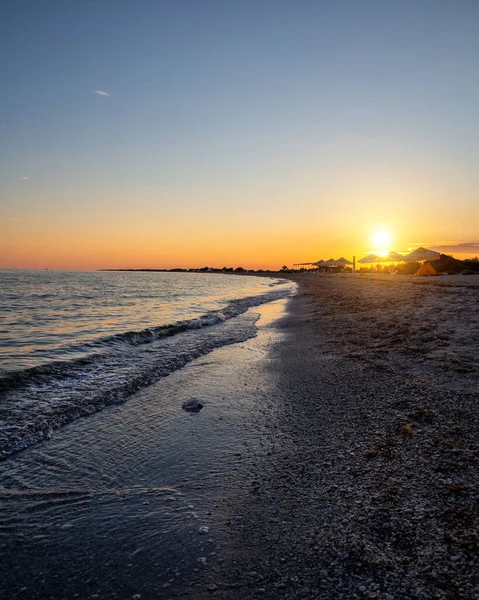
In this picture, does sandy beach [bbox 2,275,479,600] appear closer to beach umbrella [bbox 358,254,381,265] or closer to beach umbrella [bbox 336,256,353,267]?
beach umbrella [bbox 358,254,381,265]

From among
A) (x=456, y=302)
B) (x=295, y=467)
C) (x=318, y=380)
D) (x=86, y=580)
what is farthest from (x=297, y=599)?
(x=456, y=302)

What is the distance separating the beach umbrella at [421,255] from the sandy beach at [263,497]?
5678 cm

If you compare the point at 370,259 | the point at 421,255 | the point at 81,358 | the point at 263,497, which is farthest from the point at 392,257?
the point at 263,497

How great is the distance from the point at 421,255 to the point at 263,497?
62499 millimetres

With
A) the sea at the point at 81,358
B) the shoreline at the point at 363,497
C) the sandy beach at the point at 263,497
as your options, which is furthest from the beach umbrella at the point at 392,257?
the sandy beach at the point at 263,497

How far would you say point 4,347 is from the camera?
1130 centimetres

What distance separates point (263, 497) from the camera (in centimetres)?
332

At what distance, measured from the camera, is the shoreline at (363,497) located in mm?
2283

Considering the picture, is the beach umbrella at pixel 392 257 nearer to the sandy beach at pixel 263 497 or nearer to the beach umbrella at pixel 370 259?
the beach umbrella at pixel 370 259

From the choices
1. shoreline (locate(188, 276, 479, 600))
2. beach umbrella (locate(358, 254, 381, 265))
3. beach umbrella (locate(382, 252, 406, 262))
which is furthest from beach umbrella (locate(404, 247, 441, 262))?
shoreline (locate(188, 276, 479, 600))

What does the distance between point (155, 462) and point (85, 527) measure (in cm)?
117

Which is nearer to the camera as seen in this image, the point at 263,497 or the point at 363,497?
the point at 363,497

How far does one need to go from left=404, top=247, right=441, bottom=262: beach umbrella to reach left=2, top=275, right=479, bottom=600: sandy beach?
56.8m

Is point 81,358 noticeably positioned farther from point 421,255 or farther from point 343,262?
point 343,262
